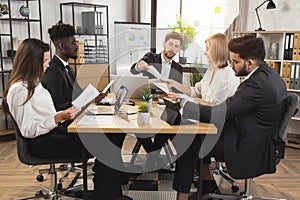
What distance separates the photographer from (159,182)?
2.99 m

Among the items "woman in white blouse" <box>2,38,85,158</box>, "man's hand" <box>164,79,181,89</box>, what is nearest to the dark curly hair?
"woman in white blouse" <box>2,38,85,158</box>

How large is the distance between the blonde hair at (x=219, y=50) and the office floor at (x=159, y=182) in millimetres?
1114

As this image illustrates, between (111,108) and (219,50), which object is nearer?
(111,108)

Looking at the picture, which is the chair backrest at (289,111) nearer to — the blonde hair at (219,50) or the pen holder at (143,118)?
the blonde hair at (219,50)

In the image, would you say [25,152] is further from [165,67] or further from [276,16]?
[276,16]

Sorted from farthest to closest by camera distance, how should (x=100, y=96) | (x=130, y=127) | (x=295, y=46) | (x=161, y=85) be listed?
(x=295, y=46) < (x=161, y=85) < (x=100, y=96) < (x=130, y=127)

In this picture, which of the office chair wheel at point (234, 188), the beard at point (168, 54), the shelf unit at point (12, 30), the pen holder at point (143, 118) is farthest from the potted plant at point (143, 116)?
the shelf unit at point (12, 30)

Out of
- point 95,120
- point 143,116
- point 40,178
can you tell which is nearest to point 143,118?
point 143,116

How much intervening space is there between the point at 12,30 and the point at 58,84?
229 cm

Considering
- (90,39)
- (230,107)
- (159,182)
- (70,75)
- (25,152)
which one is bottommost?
(159,182)

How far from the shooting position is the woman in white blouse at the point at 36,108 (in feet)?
6.90

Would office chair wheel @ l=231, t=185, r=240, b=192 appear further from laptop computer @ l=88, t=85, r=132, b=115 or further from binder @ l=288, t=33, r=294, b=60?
binder @ l=288, t=33, r=294, b=60

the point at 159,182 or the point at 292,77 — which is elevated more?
the point at 292,77

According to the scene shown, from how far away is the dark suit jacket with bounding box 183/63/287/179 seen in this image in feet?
6.91
